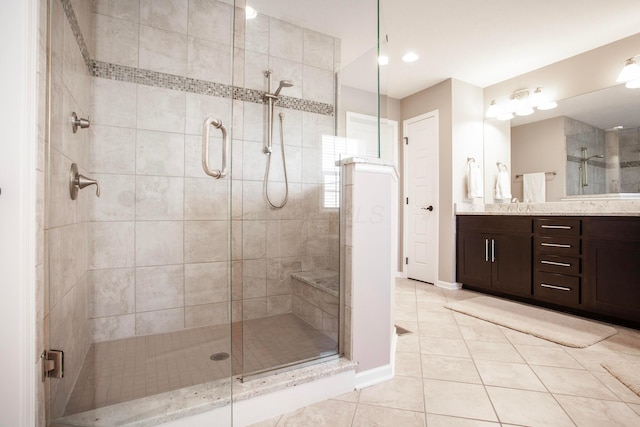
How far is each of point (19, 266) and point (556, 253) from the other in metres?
3.47

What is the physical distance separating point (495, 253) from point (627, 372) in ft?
5.10

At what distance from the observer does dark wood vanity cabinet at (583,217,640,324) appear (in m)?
2.20

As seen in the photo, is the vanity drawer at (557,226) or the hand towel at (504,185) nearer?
the vanity drawer at (557,226)

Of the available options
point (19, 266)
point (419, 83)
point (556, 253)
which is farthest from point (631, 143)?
point (19, 266)

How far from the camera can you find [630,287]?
87.4 inches

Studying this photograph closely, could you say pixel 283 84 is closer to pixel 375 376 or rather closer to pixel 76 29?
pixel 76 29

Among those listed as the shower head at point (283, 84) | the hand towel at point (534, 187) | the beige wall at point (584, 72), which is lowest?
the hand towel at point (534, 187)

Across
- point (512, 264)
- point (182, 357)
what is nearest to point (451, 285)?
point (512, 264)

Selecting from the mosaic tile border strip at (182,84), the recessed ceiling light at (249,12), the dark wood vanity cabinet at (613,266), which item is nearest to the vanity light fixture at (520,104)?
the dark wood vanity cabinet at (613,266)

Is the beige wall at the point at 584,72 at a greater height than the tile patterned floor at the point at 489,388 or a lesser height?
greater

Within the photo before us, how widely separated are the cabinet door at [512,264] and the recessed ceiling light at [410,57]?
2.03m

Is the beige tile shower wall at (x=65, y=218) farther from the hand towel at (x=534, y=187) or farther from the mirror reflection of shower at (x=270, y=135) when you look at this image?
the hand towel at (x=534, y=187)

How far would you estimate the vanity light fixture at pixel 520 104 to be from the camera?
10.5 feet

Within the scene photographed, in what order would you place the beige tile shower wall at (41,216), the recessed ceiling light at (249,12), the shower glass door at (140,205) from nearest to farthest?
the beige tile shower wall at (41,216) < the shower glass door at (140,205) < the recessed ceiling light at (249,12)
